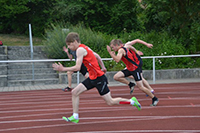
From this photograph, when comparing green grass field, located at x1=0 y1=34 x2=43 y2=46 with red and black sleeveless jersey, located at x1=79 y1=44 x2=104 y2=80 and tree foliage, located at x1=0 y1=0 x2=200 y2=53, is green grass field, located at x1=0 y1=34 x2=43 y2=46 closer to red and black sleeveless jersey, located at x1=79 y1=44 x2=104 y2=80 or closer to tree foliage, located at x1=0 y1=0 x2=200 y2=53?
tree foliage, located at x1=0 y1=0 x2=200 y2=53

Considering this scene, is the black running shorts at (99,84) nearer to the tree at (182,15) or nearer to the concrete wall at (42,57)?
the concrete wall at (42,57)

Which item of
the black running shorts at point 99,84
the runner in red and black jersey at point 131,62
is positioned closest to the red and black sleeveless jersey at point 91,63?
the black running shorts at point 99,84

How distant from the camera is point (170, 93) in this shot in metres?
10.0

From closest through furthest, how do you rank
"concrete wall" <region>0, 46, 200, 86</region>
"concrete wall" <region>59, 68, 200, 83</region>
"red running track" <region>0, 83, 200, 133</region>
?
1. "red running track" <region>0, 83, 200, 133</region>
2. "concrete wall" <region>0, 46, 200, 86</region>
3. "concrete wall" <region>59, 68, 200, 83</region>

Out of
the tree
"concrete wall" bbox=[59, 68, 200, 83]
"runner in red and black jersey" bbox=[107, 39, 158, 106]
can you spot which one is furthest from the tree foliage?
"runner in red and black jersey" bbox=[107, 39, 158, 106]

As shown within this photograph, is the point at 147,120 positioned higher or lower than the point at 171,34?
lower

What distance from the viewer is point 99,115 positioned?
6.71 meters

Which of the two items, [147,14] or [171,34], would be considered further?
[147,14]

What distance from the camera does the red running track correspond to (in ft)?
18.2

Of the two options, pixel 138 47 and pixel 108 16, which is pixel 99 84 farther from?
pixel 108 16

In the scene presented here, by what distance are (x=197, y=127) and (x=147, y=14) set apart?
18.7m

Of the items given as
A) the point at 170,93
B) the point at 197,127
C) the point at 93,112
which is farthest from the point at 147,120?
the point at 170,93

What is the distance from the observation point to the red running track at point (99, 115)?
5.55 m

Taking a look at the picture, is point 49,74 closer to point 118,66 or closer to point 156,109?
point 118,66
